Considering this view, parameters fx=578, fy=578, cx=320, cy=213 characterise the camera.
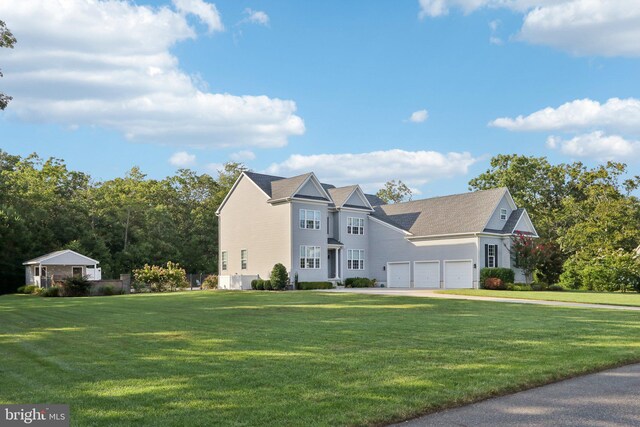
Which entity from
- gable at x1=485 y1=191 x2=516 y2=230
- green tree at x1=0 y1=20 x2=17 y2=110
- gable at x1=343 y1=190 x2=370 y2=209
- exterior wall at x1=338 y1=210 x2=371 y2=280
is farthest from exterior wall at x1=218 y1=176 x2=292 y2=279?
green tree at x1=0 y1=20 x2=17 y2=110

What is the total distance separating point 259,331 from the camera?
14.0m

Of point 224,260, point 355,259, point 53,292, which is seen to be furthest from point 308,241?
point 53,292

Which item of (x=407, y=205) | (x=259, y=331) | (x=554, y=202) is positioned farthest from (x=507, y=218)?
(x=259, y=331)

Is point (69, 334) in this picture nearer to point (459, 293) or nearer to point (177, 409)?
point (177, 409)

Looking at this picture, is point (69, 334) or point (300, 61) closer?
point (69, 334)

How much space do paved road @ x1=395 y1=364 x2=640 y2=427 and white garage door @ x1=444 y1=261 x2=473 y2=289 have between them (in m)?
32.8

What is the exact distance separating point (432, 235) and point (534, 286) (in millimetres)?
7935

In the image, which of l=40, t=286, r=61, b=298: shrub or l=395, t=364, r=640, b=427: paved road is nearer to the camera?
l=395, t=364, r=640, b=427: paved road

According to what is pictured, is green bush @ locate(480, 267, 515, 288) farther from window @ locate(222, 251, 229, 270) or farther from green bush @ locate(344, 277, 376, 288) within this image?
window @ locate(222, 251, 229, 270)

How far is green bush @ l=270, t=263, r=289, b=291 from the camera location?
126 ft

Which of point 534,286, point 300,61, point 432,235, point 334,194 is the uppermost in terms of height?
A: point 300,61

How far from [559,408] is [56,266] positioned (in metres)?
46.8

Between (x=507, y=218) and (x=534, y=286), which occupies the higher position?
(x=507, y=218)

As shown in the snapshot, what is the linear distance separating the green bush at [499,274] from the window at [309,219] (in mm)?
12121
